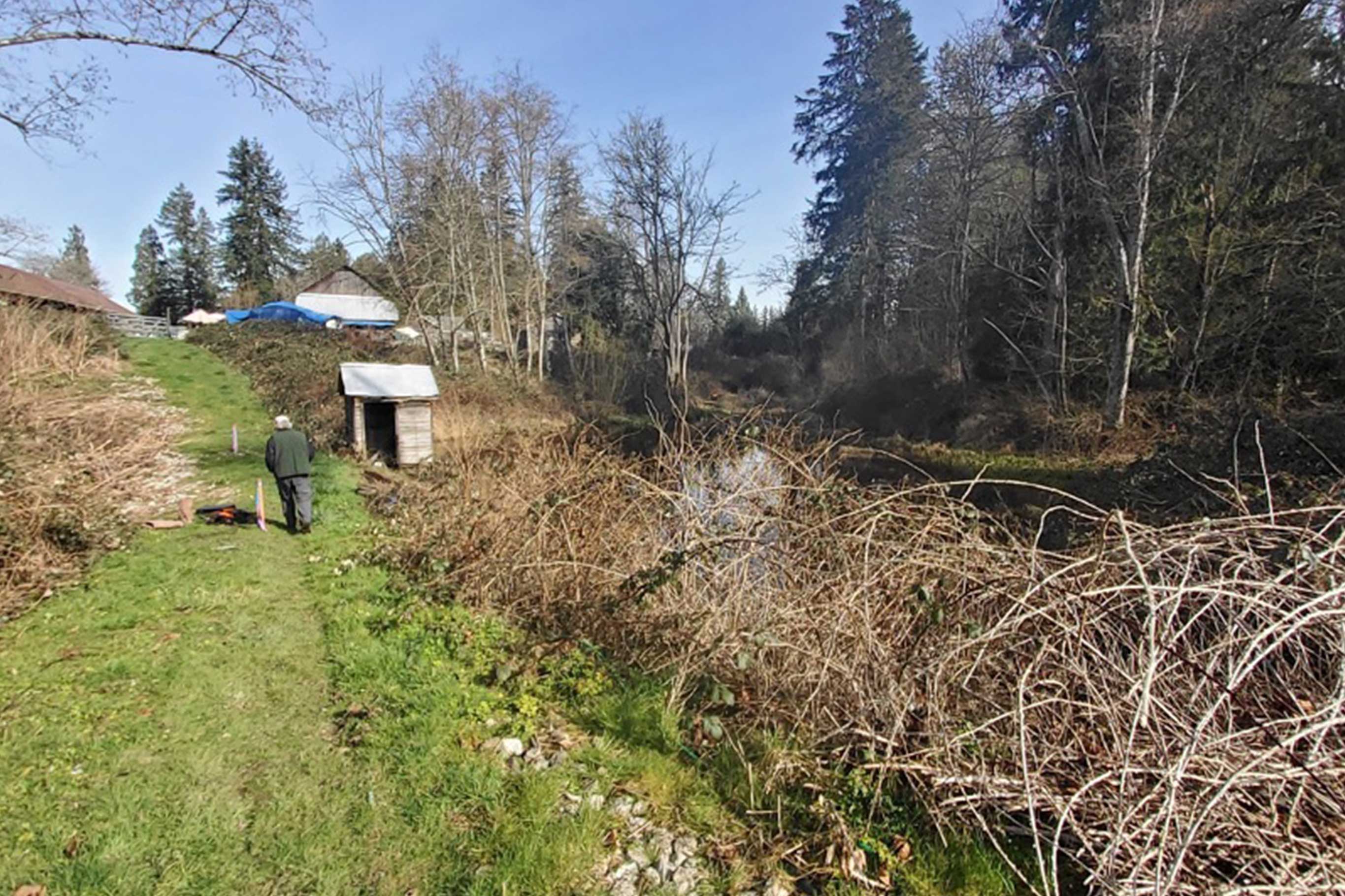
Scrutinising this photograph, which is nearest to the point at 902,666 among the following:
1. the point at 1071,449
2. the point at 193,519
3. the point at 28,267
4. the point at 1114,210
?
the point at 193,519

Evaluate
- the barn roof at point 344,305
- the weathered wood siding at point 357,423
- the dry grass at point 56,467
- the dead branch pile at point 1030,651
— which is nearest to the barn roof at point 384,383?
the weathered wood siding at point 357,423

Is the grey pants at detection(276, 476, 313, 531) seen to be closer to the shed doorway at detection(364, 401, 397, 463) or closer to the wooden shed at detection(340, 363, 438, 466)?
the wooden shed at detection(340, 363, 438, 466)

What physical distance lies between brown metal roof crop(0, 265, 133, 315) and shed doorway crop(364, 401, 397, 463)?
1258 centimetres

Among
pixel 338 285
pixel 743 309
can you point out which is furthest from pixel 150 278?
pixel 743 309

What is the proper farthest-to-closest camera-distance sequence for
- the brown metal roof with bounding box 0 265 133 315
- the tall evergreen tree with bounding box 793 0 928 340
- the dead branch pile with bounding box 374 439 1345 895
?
the tall evergreen tree with bounding box 793 0 928 340
the brown metal roof with bounding box 0 265 133 315
the dead branch pile with bounding box 374 439 1345 895

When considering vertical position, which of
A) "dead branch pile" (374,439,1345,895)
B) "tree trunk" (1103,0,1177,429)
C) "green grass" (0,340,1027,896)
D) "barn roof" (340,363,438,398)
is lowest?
"green grass" (0,340,1027,896)

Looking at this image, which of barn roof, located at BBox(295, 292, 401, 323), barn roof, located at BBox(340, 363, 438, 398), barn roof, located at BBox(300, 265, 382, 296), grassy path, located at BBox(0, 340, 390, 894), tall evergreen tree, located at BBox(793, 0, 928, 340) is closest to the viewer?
grassy path, located at BBox(0, 340, 390, 894)

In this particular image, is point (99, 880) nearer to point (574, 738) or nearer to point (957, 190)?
point (574, 738)

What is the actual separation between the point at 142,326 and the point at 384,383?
35.7 metres

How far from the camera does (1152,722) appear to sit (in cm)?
269

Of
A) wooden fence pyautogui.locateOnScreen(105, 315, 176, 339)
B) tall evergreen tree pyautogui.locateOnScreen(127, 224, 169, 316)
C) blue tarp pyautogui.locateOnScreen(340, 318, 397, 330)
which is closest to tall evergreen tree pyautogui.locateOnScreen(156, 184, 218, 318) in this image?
tall evergreen tree pyautogui.locateOnScreen(127, 224, 169, 316)

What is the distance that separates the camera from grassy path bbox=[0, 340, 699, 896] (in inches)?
111

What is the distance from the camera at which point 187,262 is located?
50219mm

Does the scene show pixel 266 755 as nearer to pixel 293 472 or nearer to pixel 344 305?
pixel 293 472
